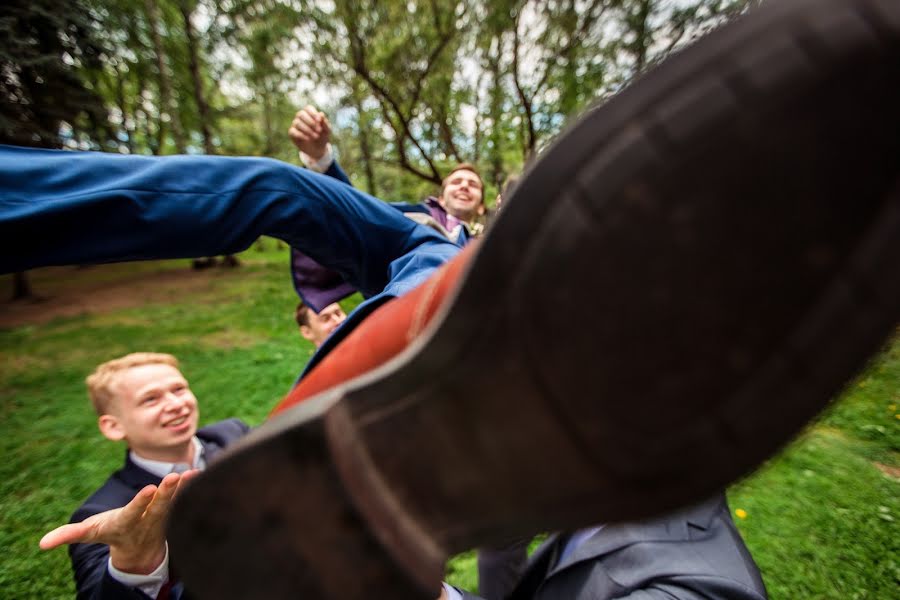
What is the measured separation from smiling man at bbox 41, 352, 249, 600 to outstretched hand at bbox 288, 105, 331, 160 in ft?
2.58

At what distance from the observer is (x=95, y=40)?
5.14 metres

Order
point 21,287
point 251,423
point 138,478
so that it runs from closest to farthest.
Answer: point 138,478 < point 251,423 < point 21,287

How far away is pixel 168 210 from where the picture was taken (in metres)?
0.84

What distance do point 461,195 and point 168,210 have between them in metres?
1.43

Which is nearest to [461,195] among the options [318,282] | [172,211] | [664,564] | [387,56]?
[318,282]

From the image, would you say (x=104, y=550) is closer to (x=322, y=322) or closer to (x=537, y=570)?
(x=537, y=570)

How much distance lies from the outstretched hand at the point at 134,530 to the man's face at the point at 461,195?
62.0 inches

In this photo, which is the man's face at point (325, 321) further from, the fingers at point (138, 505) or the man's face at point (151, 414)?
the fingers at point (138, 505)

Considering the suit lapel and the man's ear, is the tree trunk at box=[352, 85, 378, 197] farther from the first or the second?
the suit lapel

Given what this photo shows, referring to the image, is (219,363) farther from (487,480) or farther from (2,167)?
(487,480)

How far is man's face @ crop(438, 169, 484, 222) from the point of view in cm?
211

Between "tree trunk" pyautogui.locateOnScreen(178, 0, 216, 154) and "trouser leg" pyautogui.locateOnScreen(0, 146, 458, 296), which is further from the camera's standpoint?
"tree trunk" pyautogui.locateOnScreen(178, 0, 216, 154)

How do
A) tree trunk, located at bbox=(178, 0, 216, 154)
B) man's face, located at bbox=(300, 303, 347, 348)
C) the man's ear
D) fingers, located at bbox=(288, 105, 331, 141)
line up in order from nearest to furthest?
fingers, located at bbox=(288, 105, 331, 141)
the man's ear
man's face, located at bbox=(300, 303, 347, 348)
tree trunk, located at bbox=(178, 0, 216, 154)

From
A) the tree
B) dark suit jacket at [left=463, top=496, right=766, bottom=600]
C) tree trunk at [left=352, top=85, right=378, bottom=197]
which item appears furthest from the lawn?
tree trunk at [left=352, top=85, right=378, bottom=197]
